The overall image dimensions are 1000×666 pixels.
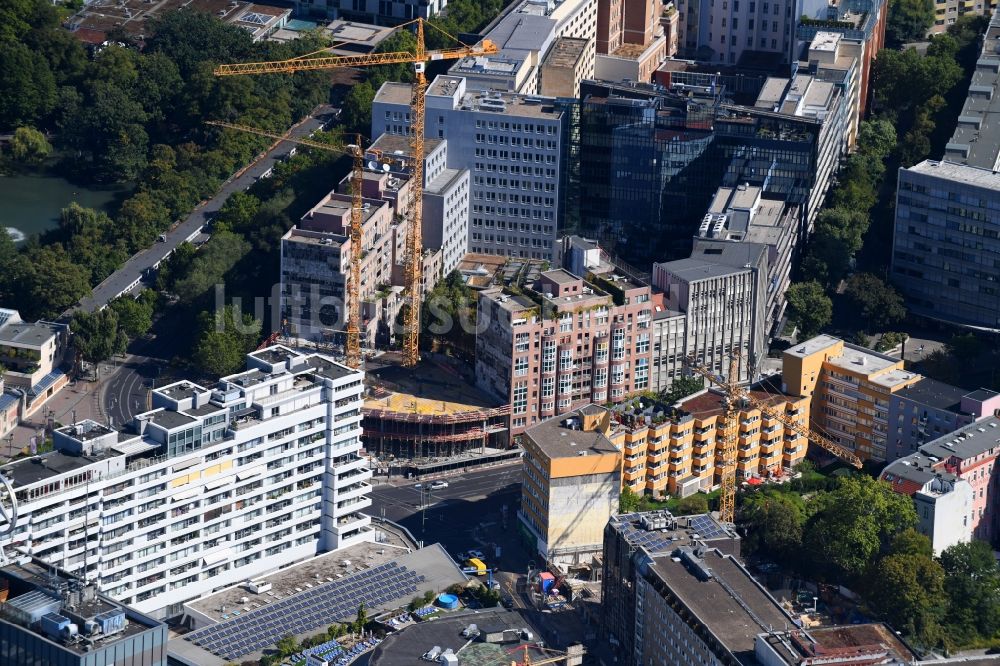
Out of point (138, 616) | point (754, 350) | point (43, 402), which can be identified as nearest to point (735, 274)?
point (754, 350)

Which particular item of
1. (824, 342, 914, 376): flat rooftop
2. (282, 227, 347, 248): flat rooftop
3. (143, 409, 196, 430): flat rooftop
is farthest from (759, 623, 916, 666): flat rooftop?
(282, 227, 347, 248): flat rooftop

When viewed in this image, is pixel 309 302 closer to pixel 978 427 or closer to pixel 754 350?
pixel 754 350

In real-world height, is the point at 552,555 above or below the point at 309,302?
below

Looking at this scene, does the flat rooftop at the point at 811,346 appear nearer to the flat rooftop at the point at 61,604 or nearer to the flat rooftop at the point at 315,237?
the flat rooftop at the point at 315,237

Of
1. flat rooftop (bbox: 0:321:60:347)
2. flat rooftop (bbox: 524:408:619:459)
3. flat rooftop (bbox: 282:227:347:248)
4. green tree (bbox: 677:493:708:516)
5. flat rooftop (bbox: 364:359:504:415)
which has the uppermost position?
flat rooftop (bbox: 282:227:347:248)

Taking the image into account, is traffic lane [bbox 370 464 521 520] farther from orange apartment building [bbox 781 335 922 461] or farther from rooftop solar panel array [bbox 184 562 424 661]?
orange apartment building [bbox 781 335 922 461]

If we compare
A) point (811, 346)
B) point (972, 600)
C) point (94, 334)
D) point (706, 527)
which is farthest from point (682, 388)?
point (94, 334)
